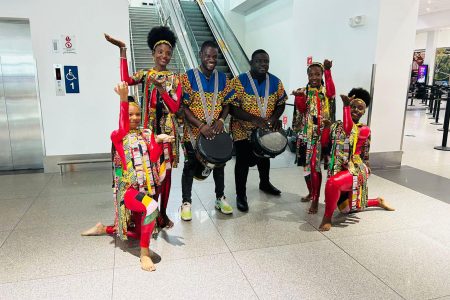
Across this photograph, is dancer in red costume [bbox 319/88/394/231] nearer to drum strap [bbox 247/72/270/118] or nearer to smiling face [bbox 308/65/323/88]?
smiling face [bbox 308/65/323/88]

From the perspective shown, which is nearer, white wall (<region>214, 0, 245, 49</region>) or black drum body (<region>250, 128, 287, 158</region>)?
black drum body (<region>250, 128, 287, 158</region>)

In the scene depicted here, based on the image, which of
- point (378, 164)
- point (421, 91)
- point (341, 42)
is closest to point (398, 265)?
point (378, 164)

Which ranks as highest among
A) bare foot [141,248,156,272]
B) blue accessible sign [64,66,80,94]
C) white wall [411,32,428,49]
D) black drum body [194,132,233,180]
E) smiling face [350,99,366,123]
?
white wall [411,32,428,49]

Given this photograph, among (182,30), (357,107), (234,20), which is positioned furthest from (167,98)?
(234,20)

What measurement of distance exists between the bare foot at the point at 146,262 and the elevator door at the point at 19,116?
11.0ft

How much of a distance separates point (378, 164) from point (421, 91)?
422 inches

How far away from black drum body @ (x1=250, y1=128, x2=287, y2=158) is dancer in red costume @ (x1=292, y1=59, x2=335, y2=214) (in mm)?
316

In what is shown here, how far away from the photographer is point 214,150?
3.00 meters

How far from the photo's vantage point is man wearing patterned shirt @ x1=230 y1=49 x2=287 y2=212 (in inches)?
132

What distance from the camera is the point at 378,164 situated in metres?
5.26

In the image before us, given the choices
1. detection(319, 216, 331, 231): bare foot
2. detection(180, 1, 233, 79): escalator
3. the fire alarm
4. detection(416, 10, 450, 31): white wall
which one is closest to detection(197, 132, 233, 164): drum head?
detection(319, 216, 331, 231): bare foot

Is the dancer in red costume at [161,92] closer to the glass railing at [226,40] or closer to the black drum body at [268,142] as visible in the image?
the black drum body at [268,142]

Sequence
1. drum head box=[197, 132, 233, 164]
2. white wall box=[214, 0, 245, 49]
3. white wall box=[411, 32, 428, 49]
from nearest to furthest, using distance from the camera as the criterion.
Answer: drum head box=[197, 132, 233, 164] < white wall box=[214, 0, 245, 49] < white wall box=[411, 32, 428, 49]

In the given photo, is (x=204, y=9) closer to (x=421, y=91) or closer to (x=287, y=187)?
(x=287, y=187)
